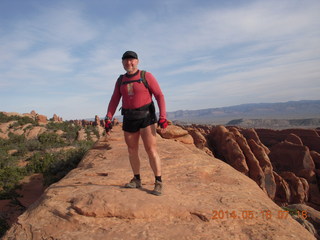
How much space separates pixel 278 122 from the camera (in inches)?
4163

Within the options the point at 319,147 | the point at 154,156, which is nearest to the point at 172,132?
the point at 154,156

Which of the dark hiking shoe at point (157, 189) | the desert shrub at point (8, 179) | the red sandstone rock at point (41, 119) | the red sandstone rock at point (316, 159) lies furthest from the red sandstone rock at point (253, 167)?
the red sandstone rock at point (41, 119)

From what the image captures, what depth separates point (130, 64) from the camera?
411 cm

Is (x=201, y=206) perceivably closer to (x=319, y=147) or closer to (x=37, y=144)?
(x=37, y=144)

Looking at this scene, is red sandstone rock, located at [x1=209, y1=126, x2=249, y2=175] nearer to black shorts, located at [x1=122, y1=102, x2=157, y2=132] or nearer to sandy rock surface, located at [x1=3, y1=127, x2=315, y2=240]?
sandy rock surface, located at [x1=3, y1=127, x2=315, y2=240]

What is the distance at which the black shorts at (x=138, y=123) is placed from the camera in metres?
4.10

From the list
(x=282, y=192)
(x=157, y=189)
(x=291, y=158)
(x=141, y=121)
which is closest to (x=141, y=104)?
(x=141, y=121)

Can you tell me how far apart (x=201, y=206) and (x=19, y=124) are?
1534 inches

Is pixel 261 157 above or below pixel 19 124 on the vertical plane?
below

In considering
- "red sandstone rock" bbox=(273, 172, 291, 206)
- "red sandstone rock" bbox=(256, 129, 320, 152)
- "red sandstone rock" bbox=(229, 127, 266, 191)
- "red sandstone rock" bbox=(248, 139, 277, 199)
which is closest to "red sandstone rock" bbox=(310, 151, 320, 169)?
"red sandstone rock" bbox=(273, 172, 291, 206)

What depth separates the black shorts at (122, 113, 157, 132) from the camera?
410 centimetres

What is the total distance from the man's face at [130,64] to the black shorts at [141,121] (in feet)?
2.32

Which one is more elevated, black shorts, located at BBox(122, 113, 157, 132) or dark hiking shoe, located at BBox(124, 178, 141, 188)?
black shorts, located at BBox(122, 113, 157, 132)

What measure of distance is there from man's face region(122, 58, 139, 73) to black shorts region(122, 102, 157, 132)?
709mm
